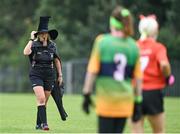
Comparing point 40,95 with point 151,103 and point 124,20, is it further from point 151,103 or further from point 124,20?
point 124,20

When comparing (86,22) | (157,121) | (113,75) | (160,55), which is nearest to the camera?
(113,75)

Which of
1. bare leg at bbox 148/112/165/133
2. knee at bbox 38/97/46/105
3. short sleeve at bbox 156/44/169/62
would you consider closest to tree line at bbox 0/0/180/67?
knee at bbox 38/97/46/105

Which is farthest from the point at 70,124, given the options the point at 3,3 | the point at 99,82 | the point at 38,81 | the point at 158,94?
the point at 3,3

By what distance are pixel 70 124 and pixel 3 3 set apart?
5250 cm

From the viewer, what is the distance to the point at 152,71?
11.2m

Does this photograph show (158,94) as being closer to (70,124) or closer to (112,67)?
(112,67)

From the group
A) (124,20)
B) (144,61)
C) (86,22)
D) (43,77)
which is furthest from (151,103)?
(86,22)

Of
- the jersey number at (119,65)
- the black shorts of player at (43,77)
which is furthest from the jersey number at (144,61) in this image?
the black shorts of player at (43,77)

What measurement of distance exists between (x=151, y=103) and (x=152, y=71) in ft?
1.55

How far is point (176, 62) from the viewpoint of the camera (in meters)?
48.8

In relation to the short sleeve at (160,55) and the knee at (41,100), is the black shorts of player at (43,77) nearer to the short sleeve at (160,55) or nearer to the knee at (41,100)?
the knee at (41,100)

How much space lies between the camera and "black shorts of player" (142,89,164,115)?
1117 cm

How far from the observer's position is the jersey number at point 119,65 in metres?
9.59

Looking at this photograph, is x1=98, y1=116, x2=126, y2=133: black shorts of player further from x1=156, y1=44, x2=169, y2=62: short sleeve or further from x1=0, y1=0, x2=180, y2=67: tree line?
x1=0, y1=0, x2=180, y2=67: tree line
